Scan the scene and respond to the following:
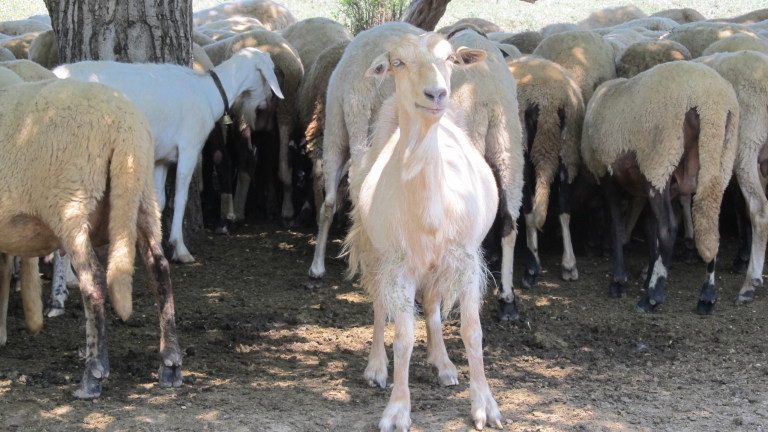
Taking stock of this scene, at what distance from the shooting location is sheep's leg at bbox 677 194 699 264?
8156mm

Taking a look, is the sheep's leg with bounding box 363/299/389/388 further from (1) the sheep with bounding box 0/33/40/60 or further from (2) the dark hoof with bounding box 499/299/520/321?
(1) the sheep with bounding box 0/33/40/60

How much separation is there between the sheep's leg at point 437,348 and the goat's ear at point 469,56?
55.5 inches

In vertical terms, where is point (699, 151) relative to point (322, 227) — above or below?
above

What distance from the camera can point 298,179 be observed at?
9875 millimetres

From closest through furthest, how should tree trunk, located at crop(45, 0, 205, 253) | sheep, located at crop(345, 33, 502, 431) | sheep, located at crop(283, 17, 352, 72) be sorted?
sheep, located at crop(345, 33, 502, 431) < tree trunk, located at crop(45, 0, 205, 253) < sheep, located at crop(283, 17, 352, 72)

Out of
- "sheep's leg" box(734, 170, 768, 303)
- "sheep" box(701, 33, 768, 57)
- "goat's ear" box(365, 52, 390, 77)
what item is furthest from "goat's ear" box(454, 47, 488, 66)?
"sheep" box(701, 33, 768, 57)

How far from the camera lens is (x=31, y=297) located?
5.25m

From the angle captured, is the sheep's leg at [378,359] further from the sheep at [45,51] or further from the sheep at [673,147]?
the sheep at [45,51]

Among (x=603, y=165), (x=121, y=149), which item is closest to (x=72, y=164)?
(x=121, y=149)

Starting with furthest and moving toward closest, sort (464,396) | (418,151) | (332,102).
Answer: (332,102) < (464,396) < (418,151)

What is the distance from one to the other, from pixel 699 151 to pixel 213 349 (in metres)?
4.18

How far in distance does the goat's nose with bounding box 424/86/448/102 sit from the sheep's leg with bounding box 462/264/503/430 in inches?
41.8

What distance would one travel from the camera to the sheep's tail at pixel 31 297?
5230 millimetres

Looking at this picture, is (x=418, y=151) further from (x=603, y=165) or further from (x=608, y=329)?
(x=603, y=165)
